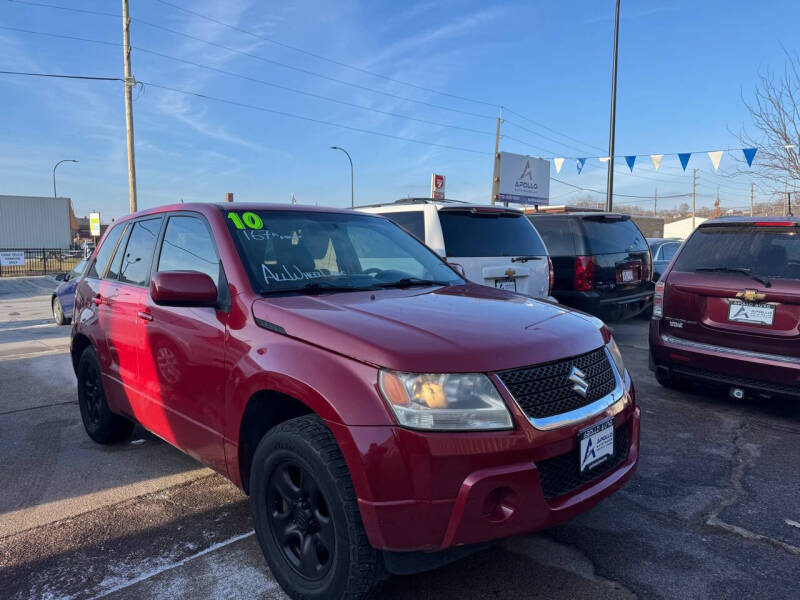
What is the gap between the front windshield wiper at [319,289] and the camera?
2881 millimetres

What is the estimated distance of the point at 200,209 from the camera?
333 centimetres

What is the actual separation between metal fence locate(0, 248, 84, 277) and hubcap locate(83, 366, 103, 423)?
24.9m

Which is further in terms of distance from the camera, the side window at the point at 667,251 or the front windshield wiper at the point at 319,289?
the side window at the point at 667,251

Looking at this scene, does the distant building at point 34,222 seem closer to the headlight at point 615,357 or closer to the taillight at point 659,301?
the taillight at point 659,301

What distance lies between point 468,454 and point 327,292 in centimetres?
124

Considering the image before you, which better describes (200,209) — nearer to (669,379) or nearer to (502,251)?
(502,251)

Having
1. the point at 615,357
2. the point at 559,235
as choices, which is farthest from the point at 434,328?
the point at 559,235

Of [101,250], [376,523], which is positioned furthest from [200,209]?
[376,523]

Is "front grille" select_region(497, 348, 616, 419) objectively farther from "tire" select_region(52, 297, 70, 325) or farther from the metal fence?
the metal fence

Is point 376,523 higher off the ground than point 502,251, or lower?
lower

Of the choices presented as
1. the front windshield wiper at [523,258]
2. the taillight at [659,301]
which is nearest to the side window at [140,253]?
the front windshield wiper at [523,258]

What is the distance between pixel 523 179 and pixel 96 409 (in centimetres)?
2776

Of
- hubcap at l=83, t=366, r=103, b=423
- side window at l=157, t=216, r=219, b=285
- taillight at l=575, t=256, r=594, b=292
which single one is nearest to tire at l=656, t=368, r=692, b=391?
taillight at l=575, t=256, r=594, b=292

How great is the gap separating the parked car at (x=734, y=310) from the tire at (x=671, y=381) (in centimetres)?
2
